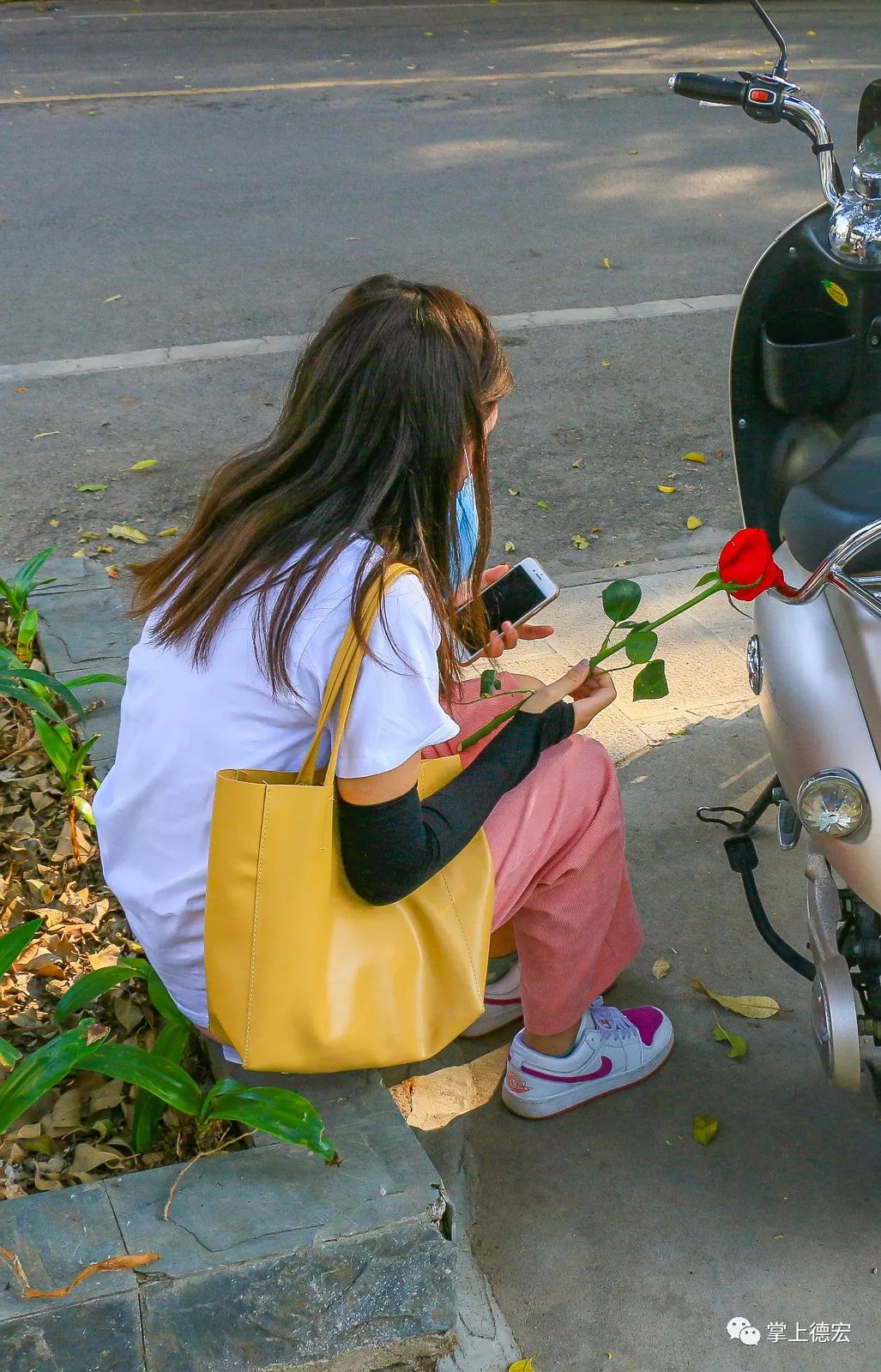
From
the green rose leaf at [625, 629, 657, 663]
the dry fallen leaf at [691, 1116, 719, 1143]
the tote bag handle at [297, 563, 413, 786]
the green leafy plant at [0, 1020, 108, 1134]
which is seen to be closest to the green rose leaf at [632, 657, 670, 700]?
the green rose leaf at [625, 629, 657, 663]

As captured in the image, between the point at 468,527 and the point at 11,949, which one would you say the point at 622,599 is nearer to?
the point at 468,527

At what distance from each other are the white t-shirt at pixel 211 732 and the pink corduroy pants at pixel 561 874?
0.32 meters

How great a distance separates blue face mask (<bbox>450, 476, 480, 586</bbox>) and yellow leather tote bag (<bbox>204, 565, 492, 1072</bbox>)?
291mm

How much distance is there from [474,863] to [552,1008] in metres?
0.48

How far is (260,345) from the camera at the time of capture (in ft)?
18.0

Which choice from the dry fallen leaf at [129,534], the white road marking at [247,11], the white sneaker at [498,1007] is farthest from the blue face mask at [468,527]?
the white road marking at [247,11]

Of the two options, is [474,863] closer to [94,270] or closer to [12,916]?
[12,916]

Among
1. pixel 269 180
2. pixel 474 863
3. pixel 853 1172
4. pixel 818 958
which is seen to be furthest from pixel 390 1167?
pixel 269 180

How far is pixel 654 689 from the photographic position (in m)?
1.96

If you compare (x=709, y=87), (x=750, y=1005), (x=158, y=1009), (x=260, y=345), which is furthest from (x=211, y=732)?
(x=260, y=345)

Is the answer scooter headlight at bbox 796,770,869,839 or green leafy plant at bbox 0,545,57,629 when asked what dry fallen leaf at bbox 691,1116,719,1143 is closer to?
scooter headlight at bbox 796,770,869,839

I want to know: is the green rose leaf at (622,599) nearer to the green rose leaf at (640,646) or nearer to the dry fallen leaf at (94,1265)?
the green rose leaf at (640,646)

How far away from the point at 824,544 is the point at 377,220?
5.34 meters

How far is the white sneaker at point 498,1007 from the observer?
251cm
